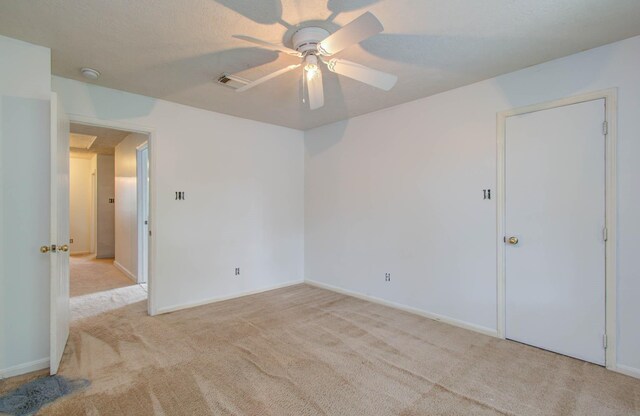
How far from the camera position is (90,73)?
9.02ft

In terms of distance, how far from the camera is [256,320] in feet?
10.8

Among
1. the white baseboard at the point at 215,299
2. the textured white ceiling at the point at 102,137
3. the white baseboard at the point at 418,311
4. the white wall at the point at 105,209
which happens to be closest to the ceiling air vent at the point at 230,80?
the textured white ceiling at the point at 102,137

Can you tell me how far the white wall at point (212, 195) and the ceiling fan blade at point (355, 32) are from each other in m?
2.46

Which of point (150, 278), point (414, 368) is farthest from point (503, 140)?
point (150, 278)

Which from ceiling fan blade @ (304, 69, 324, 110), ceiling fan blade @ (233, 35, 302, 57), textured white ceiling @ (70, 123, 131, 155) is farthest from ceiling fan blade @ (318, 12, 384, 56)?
textured white ceiling @ (70, 123, 131, 155)

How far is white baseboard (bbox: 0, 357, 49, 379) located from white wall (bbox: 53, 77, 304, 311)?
116 centimetres

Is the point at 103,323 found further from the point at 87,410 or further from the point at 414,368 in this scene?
the point at 414,368

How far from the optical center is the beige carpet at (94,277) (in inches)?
180

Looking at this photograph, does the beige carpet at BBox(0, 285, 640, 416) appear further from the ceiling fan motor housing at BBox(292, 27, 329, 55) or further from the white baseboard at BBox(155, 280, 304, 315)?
the ceiling fan motor housing at BBox(292, 27, 329, 55)

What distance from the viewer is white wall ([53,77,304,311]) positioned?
3.46 metres

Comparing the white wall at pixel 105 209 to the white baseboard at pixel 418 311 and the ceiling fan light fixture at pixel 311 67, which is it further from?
the ceiling fan light fixture at pixel 311 67

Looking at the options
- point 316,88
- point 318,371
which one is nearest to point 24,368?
point 318,371

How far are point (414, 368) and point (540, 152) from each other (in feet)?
6.99

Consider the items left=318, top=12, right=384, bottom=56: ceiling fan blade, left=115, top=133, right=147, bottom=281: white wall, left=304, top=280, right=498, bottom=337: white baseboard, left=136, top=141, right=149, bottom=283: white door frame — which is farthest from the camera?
left=115, top=133, right=147, bottom=281: white wall
